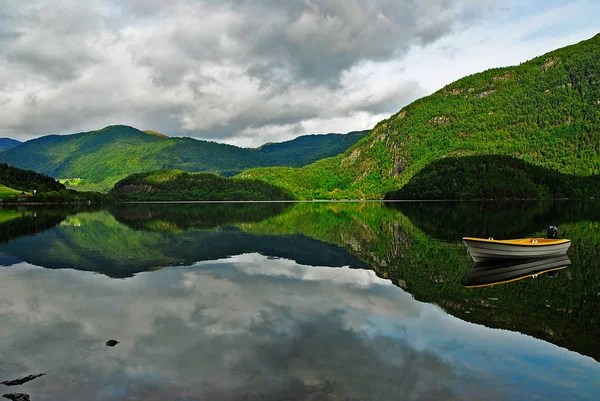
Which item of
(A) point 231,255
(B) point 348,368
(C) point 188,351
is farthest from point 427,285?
(A) point 231,255

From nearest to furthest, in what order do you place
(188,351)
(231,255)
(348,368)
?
(348,368)
(188,351)
(231,255)

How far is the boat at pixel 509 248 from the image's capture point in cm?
3041

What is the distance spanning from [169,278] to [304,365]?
641 inches

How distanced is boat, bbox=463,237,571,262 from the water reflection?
1016 cm

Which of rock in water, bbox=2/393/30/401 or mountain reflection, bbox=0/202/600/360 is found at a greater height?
rock in water, bbox=2/393/30/401

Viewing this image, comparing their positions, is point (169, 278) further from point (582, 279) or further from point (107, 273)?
point (582, 279)

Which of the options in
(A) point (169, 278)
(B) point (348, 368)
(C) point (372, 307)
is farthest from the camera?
(A) point (169, 278)

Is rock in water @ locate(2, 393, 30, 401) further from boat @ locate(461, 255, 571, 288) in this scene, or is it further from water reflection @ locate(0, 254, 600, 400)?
boat @ locate(461, 255, 571, 288)

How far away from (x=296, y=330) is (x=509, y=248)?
21.0 meters

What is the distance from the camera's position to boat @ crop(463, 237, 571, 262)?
30.4 meters

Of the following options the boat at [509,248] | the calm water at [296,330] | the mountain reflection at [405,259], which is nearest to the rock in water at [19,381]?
the calm water at [296,330]

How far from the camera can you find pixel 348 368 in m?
13.3

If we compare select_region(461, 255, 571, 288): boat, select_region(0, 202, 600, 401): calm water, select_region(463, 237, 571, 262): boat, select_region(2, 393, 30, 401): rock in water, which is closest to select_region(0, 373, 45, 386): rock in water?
select_region(0, 202, 600, 401): calm water

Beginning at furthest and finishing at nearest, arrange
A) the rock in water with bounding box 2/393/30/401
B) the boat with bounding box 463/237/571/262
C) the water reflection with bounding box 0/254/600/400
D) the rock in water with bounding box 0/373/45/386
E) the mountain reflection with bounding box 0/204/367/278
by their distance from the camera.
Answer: the mountain reflection with bounding box 0/204/367/278 → the boat with bounding box 463/237/571/262 → the rock in water with bounding box 0/373/45/386 → the water reflection with bounding box 0/254/600/400 → the rock in water with bounding box 2/393/30/401
